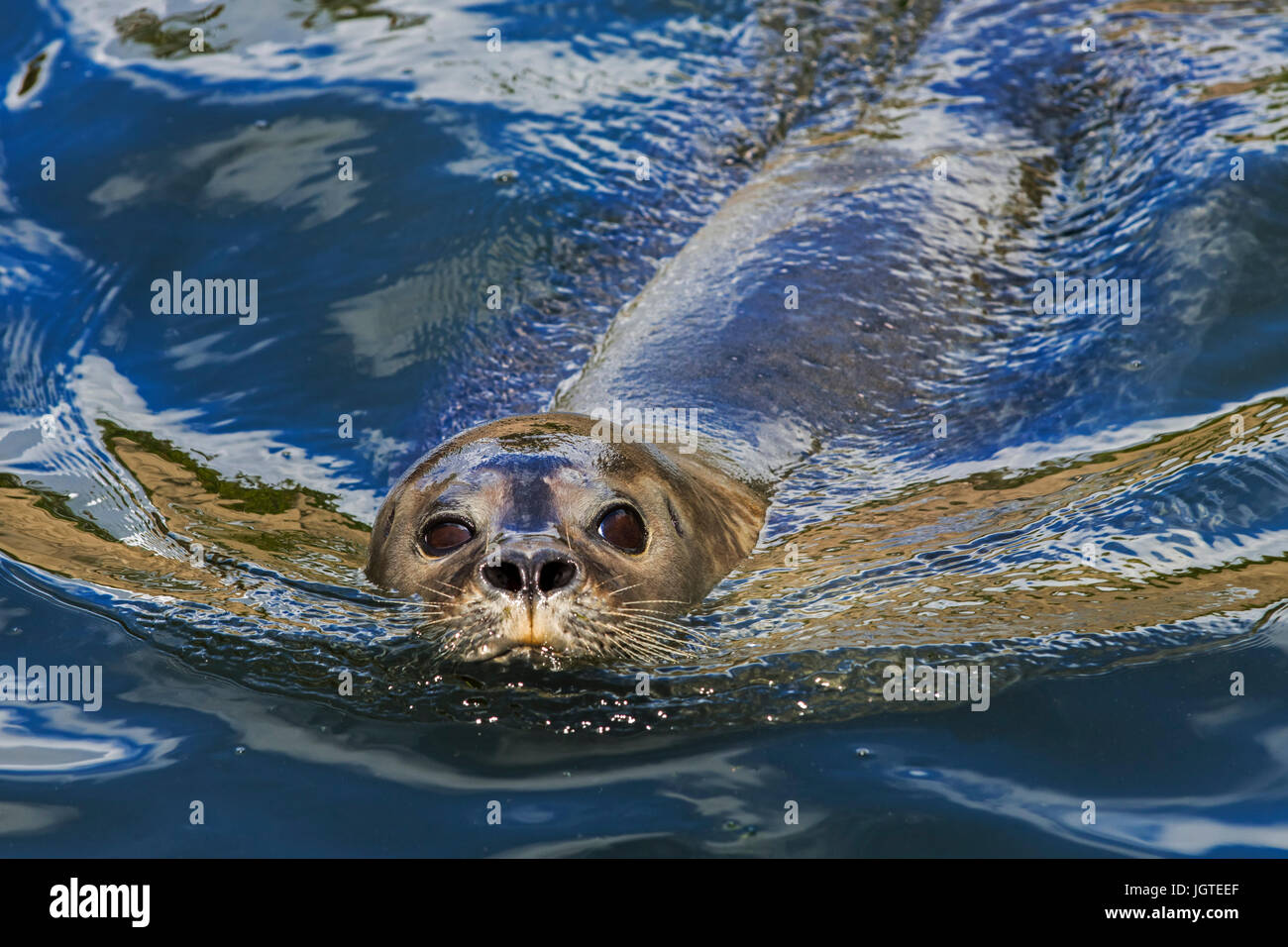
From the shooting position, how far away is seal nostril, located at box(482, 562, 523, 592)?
4629 mm

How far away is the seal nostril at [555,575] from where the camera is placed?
4.65 m

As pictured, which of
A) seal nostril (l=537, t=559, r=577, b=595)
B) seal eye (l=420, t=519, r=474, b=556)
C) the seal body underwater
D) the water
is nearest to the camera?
the water

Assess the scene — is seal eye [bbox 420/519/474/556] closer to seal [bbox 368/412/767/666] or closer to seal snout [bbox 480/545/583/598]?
seal [bbox 368/412/767/666]

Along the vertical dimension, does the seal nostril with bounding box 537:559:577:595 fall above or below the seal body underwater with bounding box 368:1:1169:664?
below

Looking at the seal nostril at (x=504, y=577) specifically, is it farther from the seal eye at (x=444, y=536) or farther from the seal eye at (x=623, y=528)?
the seal eye at (x=623, y=528)

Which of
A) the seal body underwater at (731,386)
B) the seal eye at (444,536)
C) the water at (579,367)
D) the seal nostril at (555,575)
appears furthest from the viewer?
the seal eye at (444,536)

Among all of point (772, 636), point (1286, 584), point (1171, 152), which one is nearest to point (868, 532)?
point (772, 636)

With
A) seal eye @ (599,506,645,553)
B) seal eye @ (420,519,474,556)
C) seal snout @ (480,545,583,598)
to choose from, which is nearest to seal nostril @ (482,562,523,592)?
seal snout @ (480,545,583,598)

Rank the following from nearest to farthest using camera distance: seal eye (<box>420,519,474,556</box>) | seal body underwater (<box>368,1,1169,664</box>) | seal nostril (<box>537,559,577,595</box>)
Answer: seal nostril (<box>537,559,577,595</box>) < seal body underwater (<box>368,1,1169,664</box>) < seal eye (<box>420,519,474,556</box>)

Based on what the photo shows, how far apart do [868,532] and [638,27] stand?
18.3 feet

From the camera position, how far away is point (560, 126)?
958 cm

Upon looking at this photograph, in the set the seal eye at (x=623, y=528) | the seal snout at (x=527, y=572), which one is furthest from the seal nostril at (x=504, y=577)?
the seal eye at (x=623, y=528)
